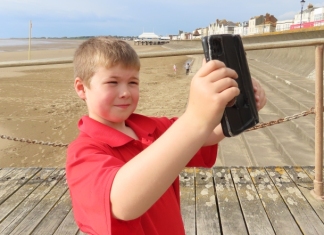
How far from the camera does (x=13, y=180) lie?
3.41 m

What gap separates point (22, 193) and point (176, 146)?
2.72 m

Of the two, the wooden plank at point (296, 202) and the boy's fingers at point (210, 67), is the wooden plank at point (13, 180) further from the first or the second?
the boy's fingers at point (210, 67)

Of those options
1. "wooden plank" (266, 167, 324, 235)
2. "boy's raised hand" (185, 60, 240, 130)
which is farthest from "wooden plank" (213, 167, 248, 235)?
"boy's raised hand" (185, 60, 240, 130)

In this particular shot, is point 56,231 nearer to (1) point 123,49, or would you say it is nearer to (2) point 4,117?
(1) point 123,49

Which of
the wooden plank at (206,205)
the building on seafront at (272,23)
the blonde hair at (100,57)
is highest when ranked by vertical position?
the building on seafront at (272,23)

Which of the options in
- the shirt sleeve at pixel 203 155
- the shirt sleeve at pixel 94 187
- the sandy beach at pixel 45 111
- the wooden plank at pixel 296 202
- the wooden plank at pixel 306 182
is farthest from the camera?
the sandy beach at pixel 45 111

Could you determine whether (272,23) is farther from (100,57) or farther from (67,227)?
(100,57)

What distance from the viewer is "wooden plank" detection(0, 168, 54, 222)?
2829 mm

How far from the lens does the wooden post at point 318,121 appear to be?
2688mm

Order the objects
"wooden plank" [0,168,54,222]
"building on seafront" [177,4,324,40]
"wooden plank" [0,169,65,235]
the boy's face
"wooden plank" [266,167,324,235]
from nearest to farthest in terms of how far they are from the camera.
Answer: the boy's face
"wooden plank" [266,167,324,235]
"wooden plank" [0,169,65,235]
"wooden plank" [0,168,54,222]
"building on seafront" [177,4,324,40]

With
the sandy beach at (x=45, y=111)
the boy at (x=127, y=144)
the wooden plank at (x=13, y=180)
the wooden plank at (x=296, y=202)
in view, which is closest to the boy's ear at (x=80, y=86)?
the boy at (x=127, y=144)

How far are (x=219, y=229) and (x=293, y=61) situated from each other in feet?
41.7

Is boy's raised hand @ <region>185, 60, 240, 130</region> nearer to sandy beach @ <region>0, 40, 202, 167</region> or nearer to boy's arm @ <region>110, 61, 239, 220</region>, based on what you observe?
boy's arm @ <region>110, 61, 239, 220</region>

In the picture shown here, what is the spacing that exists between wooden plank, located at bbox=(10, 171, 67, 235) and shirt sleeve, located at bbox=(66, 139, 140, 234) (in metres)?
1.74
